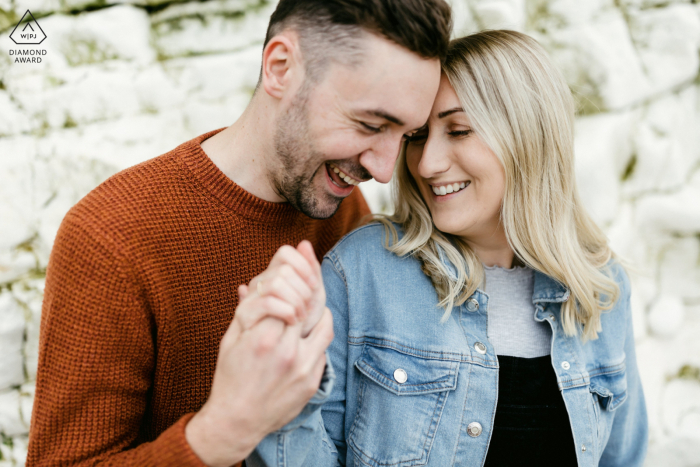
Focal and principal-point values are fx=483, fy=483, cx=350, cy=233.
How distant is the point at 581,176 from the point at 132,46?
2061mm

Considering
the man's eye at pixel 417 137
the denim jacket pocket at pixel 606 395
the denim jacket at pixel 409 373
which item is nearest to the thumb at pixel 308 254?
the denim jacket at pixel 409 373

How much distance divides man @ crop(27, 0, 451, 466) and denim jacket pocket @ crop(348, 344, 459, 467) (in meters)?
0.37

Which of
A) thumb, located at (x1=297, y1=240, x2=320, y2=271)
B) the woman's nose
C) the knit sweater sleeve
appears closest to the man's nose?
the woman's nose

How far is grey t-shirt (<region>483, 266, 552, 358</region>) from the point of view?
1.47 metres

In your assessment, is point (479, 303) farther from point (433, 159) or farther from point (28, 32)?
point (28, 32)

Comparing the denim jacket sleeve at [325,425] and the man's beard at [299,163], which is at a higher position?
the man's beard at [299,163]

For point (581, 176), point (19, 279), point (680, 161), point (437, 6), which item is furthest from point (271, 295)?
point (680, 161)

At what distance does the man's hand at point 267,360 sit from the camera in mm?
915

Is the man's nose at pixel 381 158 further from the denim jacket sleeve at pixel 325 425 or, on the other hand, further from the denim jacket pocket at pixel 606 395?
the denim jacket pocket at pixel 606 395

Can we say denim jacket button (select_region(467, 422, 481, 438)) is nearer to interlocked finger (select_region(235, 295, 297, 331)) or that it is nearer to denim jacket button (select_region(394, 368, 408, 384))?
denim jacket button (select_region(394, 368, 408, 384))

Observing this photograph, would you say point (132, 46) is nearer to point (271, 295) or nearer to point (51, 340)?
point (51, 340)

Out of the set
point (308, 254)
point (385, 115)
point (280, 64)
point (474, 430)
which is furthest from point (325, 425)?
point (280, 64)

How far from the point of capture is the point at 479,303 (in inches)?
57.8

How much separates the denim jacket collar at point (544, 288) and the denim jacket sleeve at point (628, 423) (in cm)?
30
